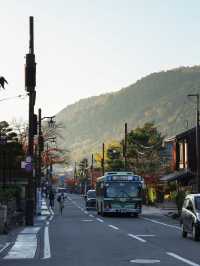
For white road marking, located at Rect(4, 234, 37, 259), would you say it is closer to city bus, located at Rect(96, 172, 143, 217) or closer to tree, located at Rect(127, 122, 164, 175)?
city bus, located at Rect(96, 172, 143, 217)

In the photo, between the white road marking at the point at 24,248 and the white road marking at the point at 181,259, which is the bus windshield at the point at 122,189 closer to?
the white road marking at the point at 24,248

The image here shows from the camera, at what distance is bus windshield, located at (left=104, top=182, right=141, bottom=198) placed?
4838 centimetres

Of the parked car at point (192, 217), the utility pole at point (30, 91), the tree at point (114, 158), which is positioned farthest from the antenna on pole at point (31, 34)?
the tree at point (114, 158)

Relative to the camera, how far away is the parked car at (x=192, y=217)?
24.6 metres

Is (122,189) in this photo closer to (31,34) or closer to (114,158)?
(31,34)

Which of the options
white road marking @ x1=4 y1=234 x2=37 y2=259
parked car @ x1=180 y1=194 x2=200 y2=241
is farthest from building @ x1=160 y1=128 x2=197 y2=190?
white road marking @ x1=4 y1=234 x2=37 y2=259

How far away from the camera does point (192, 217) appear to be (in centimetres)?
2506

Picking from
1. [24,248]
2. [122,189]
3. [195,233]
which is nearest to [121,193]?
[122,189]

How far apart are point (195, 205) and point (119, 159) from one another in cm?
9006

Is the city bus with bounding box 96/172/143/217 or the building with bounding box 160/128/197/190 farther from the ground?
the building with bounding box 160/128/197/190

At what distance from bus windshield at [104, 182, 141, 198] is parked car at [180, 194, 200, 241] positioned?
21315 mm

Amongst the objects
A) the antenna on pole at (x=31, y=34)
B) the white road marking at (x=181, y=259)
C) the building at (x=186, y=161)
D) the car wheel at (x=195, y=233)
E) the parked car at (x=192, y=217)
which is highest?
the antenna on pole at (x=31, y=34)

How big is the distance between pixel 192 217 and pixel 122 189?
929 inches

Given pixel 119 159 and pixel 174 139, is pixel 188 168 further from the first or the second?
pixel 119 159
